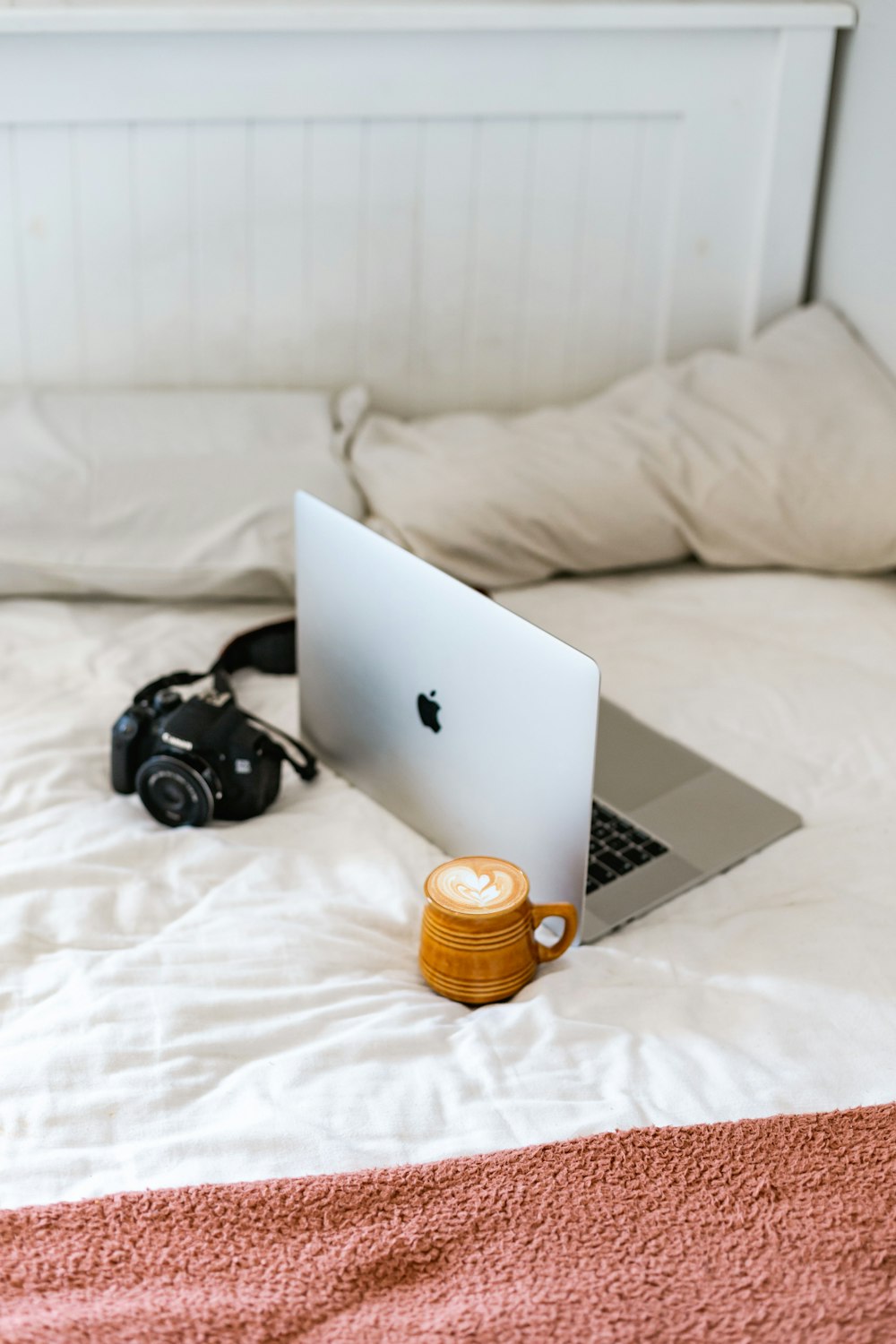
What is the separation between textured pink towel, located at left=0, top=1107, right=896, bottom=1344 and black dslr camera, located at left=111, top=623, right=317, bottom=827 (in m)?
0.46

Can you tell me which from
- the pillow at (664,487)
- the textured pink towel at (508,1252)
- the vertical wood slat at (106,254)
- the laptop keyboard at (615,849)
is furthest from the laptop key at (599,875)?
the vertical wood slat at (106,254)

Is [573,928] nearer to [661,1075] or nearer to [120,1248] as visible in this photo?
[661,1075]

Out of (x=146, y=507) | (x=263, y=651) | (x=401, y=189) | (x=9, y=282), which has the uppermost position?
(x=401, y=189)

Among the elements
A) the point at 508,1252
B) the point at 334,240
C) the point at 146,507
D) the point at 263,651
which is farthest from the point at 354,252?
the point at 508,1252

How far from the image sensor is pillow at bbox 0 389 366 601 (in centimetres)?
162

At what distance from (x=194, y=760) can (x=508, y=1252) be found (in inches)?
22.7

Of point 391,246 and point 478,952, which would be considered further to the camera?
point 391,246

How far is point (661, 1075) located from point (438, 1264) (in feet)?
0.78

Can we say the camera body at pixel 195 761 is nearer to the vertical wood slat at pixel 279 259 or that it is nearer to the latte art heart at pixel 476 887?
the latte art heart at pixel 476 887

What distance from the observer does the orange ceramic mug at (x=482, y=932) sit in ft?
3.38

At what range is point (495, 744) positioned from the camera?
1127mm

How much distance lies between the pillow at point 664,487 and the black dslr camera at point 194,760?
17.3 inches

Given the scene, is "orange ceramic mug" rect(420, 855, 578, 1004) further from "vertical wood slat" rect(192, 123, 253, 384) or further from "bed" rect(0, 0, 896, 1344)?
"vertical wood slat" rect(192, 123, 253, 384)

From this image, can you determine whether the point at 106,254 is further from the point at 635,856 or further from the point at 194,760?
the point at 635,856
